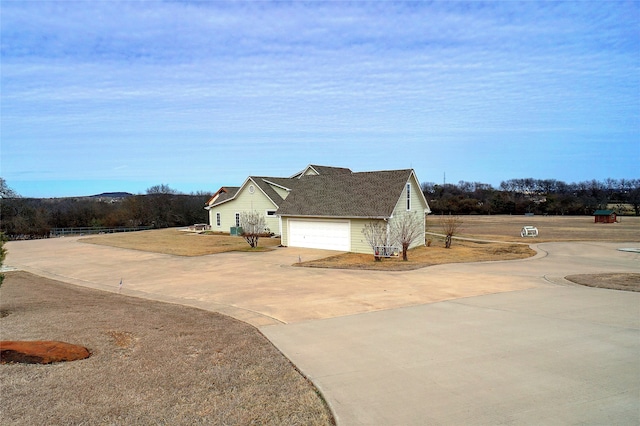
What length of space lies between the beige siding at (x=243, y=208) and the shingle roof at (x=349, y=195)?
6851 mm

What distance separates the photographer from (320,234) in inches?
1153

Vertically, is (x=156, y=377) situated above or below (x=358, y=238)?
below

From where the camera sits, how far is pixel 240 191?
4053 cm

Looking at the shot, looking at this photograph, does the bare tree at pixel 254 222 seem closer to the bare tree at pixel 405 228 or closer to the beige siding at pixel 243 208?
the beige siding at pixel 243 208

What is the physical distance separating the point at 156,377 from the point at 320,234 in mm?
22898

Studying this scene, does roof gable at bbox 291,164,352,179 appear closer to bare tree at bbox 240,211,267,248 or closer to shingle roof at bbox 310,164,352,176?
shingle roof at bbox 310,164,352,176

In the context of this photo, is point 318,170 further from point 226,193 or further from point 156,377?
point 156,377

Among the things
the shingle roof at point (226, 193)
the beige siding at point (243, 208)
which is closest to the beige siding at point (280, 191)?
the beige siding at point (243, 208)

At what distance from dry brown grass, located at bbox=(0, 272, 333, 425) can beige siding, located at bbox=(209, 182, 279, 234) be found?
2825 cm

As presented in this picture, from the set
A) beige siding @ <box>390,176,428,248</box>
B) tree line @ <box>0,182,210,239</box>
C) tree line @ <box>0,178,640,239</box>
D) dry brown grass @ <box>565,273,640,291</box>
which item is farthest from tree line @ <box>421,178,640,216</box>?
dry brown grass @ <box>565,273,640,291</box>

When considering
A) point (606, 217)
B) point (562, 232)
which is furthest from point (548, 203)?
point (562, 232)

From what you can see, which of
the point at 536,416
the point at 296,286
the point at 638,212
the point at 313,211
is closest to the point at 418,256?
the point at 313,211

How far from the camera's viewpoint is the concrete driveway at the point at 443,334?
228 inches

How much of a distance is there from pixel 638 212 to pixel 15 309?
97.3 m
